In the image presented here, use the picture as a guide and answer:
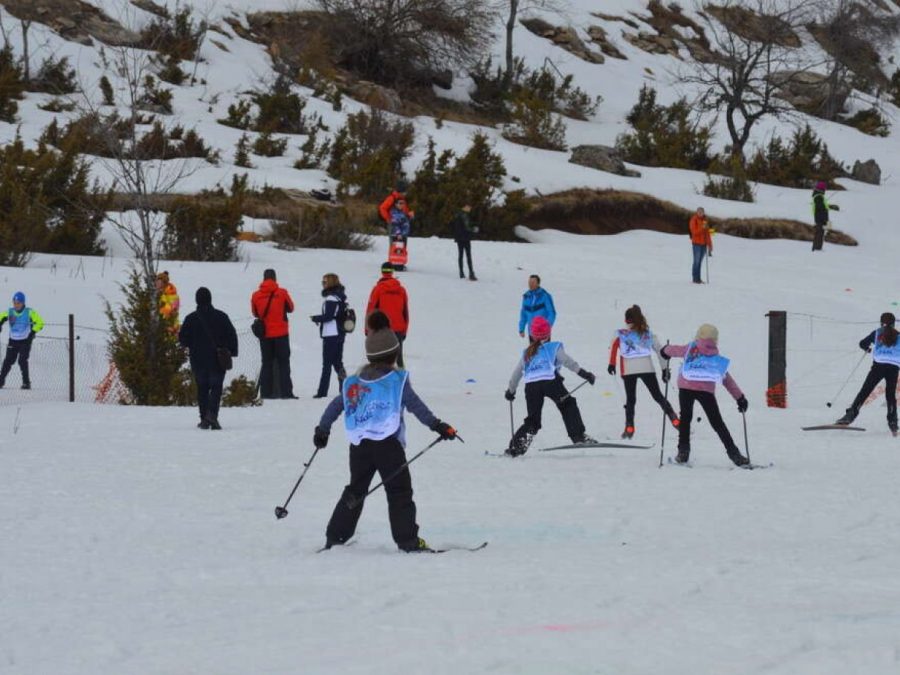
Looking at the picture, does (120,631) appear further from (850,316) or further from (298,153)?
(298,153)

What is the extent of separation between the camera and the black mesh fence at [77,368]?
18.0 meters

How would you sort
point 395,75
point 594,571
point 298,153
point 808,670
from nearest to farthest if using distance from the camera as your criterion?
point 808,670 < point 594,571 < point 298,153 < point 395,75

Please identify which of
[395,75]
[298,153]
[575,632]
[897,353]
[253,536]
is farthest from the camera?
[395,75]

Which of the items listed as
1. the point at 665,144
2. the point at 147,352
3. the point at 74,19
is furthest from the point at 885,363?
the point at 74,19

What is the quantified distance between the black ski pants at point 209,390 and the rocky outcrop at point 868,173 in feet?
110

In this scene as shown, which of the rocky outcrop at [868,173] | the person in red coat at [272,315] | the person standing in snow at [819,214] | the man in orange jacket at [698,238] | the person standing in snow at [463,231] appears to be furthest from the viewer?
the rocky outcrop at [868,173]

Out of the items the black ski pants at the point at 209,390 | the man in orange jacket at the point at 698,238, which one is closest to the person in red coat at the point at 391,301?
the black ski pants at the point at 209,390

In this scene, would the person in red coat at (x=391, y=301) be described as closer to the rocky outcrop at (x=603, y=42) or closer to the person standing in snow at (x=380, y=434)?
the person standing in snow at (x=380, y=434)

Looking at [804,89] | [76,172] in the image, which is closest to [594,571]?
[76,172]

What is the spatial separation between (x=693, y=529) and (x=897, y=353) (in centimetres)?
675

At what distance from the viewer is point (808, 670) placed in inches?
199

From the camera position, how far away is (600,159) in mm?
37938

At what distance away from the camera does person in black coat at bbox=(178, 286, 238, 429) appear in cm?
1343

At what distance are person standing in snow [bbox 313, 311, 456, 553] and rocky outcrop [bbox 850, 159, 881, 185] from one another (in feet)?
124
